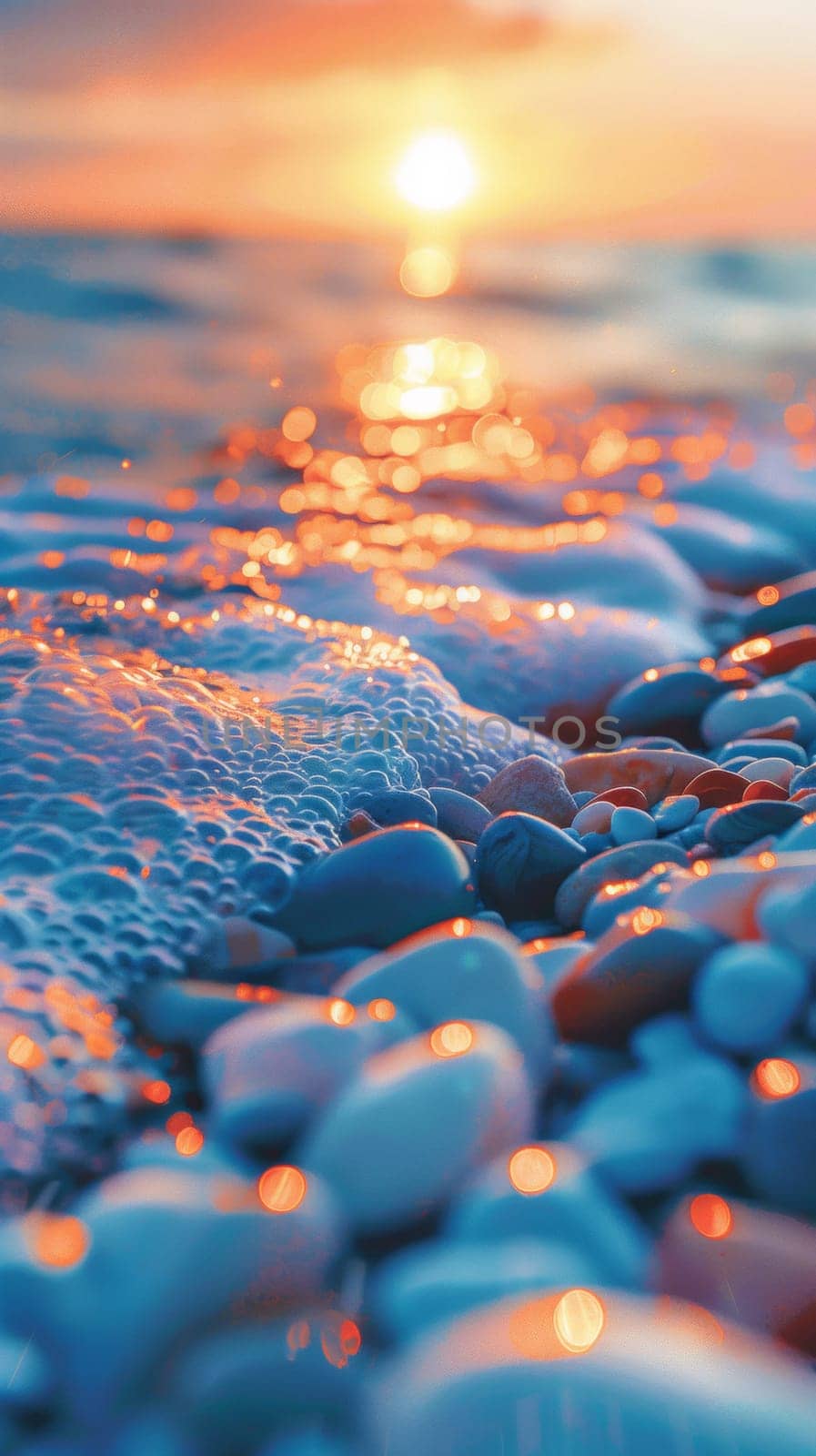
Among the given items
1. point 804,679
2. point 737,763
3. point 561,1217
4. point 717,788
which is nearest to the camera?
point 561,1217

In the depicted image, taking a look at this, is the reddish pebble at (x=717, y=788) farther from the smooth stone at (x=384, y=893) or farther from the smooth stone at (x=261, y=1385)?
the smooth stone at (x=261, y=1385)

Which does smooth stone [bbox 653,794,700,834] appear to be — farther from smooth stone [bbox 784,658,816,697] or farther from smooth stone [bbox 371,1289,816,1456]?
smooth stone [bbox 371,1289,816,1456]

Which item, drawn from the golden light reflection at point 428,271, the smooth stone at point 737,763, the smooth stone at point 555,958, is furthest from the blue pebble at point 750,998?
the golden light reflection at point 428,271

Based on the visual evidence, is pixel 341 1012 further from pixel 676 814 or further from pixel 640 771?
pixel 640 771

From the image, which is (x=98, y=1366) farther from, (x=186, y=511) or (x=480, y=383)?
(x=480, y=383)

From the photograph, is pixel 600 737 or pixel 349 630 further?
pixel 349 630

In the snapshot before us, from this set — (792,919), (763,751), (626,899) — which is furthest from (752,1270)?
(763,751)

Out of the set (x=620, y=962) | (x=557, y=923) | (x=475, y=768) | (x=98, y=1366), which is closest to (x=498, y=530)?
(x=475, y=768)
